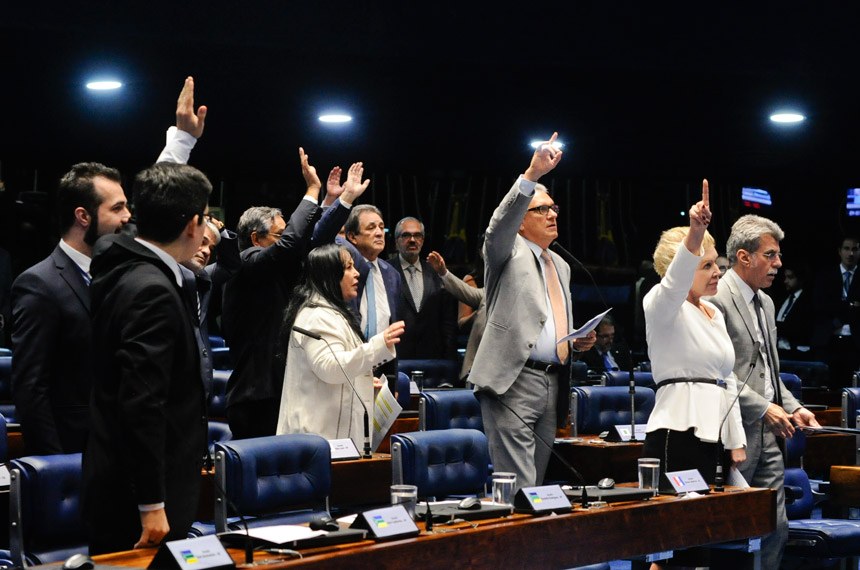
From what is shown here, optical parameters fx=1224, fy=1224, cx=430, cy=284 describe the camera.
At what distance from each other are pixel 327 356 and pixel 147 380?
171 centimetres

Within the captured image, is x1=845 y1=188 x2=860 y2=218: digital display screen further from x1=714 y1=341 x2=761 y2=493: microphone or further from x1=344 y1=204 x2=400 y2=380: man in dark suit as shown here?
x1=714 y1=341 x2=761 y2=493: microphone

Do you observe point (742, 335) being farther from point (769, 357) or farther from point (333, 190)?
point (333, 190)

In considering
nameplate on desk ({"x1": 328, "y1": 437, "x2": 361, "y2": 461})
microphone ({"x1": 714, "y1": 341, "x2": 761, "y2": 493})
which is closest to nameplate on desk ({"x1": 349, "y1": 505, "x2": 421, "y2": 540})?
microphone ({"x1": 714, "y1": 341, "x2": 761, "y2": 493})

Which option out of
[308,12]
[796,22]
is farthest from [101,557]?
[796,22]

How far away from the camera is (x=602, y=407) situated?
5.38 m

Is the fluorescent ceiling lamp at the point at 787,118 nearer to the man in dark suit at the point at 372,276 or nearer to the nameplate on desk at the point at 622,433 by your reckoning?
the man in dark suit at the point at 372,276

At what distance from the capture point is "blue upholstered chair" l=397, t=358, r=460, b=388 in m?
6.57

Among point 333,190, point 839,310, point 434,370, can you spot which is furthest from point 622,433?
point 839,310

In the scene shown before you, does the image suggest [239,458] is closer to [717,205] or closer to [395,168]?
[395,168]

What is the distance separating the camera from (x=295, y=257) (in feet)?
14.8

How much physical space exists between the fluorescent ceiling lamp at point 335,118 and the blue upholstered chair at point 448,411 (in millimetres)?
3613

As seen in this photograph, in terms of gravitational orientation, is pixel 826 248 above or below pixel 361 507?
above

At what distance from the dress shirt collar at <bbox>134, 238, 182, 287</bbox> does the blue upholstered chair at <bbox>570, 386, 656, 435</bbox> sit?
119 inches

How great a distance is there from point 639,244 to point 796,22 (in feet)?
16.4
